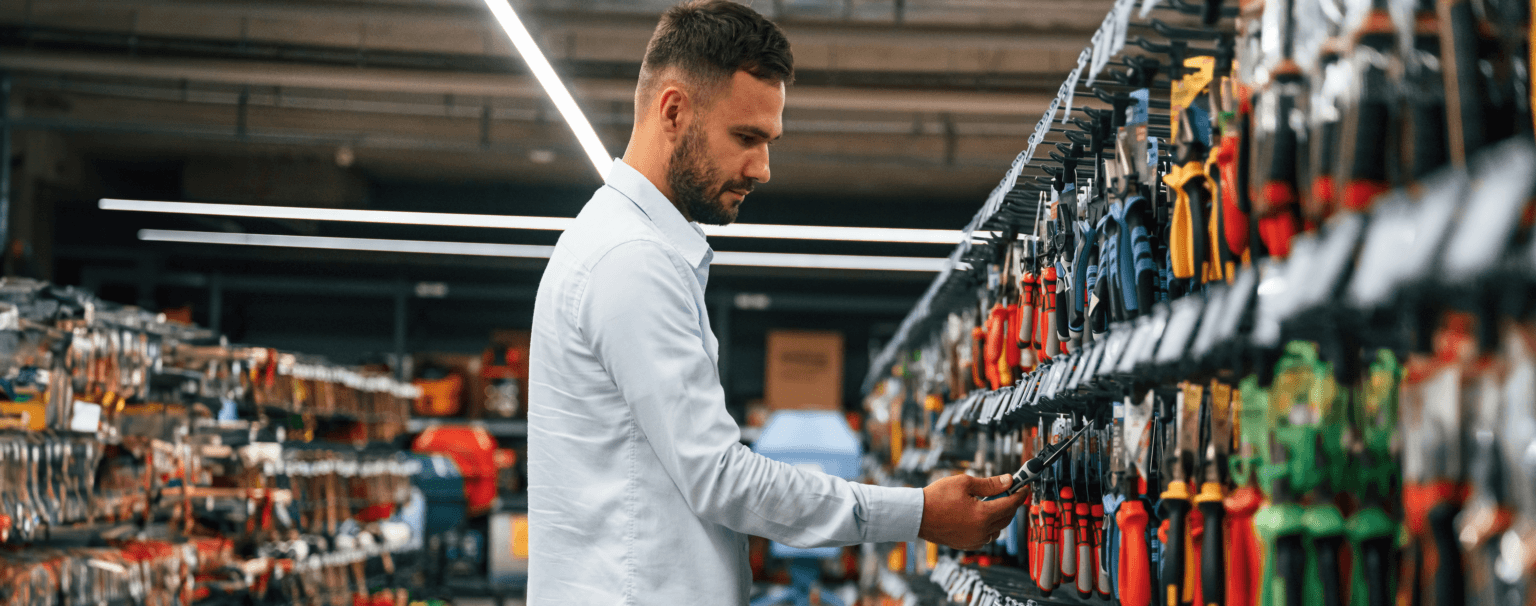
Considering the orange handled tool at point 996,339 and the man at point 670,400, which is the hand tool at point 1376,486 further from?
the orange handled tool at point 996,339

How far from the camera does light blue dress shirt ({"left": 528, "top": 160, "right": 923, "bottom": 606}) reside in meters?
1.65

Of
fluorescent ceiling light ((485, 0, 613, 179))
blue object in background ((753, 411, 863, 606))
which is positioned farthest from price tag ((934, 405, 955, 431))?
blue object in background ((753, 411, 863, 606))

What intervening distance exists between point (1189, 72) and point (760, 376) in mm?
12261

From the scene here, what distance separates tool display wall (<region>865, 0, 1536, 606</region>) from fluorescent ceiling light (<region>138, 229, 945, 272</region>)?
9844 mm

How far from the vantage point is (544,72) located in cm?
504

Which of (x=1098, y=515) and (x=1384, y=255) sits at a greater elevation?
(x=1384, y=255)

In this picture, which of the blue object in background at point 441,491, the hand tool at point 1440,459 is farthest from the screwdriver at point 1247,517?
the blue object in background at point 441,491

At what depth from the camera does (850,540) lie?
1734mm

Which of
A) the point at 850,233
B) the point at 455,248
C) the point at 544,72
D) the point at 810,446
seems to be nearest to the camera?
the point at 544,72

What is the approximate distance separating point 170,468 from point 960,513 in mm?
4324

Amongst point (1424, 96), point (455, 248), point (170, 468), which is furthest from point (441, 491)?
point (1424, 96)

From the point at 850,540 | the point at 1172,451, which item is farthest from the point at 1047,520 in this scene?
the point at 1172,451

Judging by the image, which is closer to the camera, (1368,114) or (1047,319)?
(1368,114)

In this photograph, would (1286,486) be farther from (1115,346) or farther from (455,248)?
(455,248)
